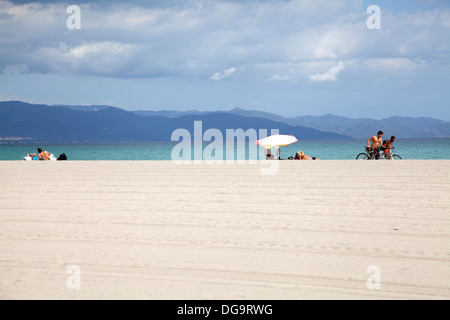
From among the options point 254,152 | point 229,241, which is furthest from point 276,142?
point 254,152

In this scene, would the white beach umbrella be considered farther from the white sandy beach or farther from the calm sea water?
the calm sea water

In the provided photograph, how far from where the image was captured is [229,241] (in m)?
4.75

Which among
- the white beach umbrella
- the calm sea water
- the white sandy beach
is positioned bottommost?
the white sandy beach

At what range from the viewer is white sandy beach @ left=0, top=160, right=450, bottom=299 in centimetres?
349

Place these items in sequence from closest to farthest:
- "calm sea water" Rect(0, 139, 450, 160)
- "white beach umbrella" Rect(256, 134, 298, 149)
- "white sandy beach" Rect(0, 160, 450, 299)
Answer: "white sandy beach" Rect(0, 160, 450, 299) < "white beach umbrella" Rect(256, 134, 298, 149) < "calm sea water" Rect(0, 139, 450, 160)

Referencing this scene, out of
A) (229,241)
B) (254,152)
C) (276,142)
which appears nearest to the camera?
(229,241)

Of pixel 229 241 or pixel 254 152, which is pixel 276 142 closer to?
pixel 229 241

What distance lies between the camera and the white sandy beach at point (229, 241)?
3490 millimetres

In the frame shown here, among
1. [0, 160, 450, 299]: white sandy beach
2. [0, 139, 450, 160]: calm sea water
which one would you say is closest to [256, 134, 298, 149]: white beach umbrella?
[0, 160, 450, 299]: white sandy beach

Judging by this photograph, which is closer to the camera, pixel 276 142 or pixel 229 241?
pixel 229 241

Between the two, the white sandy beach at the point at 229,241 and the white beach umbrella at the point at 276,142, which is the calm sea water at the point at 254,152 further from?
the white sandy beach at the point at 229,241
